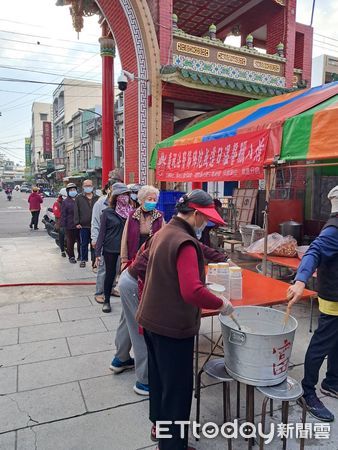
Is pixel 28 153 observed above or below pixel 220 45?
above

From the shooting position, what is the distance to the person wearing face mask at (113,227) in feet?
14.9

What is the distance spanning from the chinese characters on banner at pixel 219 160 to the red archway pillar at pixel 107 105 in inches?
157

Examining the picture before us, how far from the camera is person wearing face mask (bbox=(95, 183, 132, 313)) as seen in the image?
4.55 m

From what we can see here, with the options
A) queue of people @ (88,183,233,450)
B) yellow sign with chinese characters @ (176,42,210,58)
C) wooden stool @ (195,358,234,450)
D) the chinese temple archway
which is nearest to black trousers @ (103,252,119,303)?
queue of people @ (88,183,233,450)

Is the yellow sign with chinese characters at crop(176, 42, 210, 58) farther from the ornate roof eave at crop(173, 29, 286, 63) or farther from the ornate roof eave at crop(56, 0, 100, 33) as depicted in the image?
the ornate roof eave at crop(56, 0, 100, 33)

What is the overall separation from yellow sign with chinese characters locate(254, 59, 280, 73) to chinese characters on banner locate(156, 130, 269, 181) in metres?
5.07

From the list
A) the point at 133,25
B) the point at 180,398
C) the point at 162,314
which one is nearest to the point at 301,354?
the point at 180,398

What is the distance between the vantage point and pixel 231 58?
Result: 30.6 ft

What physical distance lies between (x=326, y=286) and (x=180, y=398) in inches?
54.9

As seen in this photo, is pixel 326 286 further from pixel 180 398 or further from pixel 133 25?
pixel 133 25

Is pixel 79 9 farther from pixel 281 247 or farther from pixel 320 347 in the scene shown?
pixel 320 347

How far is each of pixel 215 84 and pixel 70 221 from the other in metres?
4.93

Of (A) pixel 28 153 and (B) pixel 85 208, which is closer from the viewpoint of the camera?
(B) pixel 85 208

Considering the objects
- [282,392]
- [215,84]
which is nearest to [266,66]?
[215,84]
